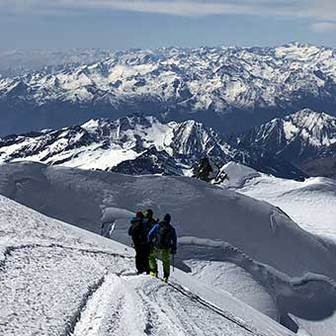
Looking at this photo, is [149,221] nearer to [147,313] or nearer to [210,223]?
[147,313]

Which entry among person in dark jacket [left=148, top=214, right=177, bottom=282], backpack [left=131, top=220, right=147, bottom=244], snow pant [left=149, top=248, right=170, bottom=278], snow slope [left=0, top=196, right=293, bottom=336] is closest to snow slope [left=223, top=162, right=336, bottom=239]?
snow slope [left=0, top=196, right=293, bottom=336]

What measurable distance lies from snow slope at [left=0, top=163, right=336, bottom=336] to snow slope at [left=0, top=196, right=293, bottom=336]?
18434 mm

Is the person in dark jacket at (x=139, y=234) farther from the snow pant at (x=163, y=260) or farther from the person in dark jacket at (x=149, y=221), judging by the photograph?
the snow pant at (x=163, y=260)

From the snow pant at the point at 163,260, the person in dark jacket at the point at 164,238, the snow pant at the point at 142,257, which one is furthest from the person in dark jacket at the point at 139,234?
the snow pant at the point at 163,260

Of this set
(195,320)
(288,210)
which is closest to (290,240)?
(288,210)

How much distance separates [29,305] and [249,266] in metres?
33.2

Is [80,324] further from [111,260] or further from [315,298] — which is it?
[315,298]

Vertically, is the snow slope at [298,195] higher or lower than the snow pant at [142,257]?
lower

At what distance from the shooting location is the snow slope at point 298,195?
270 feet

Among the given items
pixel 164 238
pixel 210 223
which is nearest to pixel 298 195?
pixel 210 223

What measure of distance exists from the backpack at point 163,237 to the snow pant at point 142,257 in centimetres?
49

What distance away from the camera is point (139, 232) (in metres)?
24.0

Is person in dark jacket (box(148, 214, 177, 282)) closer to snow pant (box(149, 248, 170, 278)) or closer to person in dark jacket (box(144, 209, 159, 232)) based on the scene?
snow pant (box(149, 248, 170, 278))

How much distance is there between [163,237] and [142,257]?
1.25m
